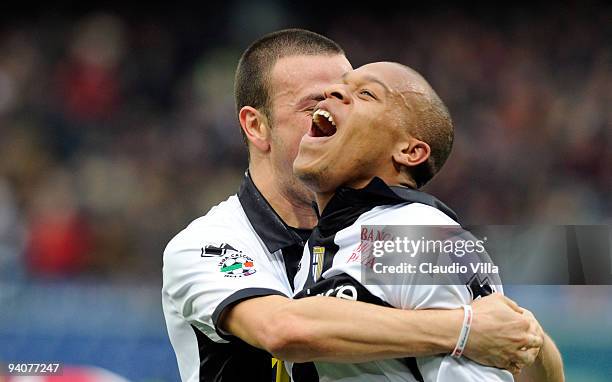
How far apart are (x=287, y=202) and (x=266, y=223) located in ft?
0.72

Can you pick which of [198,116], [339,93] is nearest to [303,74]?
[339,93]

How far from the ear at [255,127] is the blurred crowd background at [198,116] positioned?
2725 mm

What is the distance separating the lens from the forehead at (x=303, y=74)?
3.56 metres

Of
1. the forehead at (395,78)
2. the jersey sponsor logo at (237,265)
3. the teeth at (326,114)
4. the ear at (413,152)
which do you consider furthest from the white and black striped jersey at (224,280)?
the forehead at (395,78)

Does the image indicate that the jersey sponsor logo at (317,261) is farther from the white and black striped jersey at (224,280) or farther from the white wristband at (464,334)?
the white wristband at (464,334)

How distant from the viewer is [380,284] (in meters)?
2.58

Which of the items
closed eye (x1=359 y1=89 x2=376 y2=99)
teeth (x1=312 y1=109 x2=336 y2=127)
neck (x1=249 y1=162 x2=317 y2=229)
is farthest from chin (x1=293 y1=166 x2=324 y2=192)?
neck (x1=249 y1=162 x2=317 y2=229)

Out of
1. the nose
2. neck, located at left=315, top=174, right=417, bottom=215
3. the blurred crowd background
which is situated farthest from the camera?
the blurred crowd background

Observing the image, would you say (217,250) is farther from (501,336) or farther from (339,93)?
(501,336)

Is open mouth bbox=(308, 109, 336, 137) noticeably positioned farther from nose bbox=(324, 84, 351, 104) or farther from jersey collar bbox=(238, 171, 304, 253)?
jersey collar bbox=(238, 171, 304, 253)

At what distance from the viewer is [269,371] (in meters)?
3.10

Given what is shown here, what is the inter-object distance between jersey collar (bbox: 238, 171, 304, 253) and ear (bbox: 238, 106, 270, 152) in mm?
246

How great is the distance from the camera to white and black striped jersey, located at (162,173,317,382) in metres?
2.89

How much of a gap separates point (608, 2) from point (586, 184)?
216 cm
